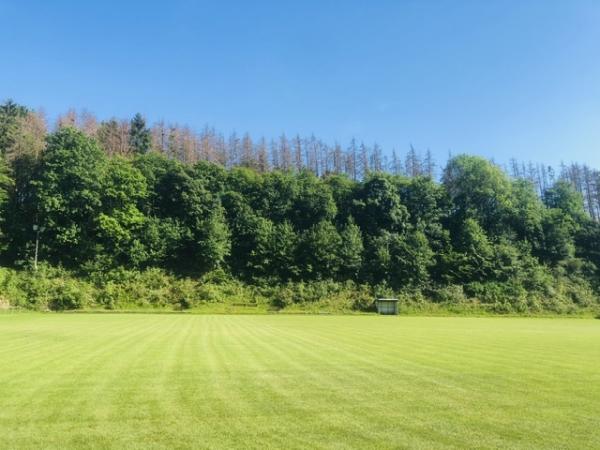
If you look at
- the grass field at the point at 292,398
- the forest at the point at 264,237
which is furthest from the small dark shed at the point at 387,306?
the grass field at the point at 292,398

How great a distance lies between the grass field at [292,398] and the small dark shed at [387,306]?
1554 inches

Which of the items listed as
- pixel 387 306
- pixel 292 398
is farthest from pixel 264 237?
pixel 292 398

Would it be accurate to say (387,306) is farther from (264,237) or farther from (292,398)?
(292,398)

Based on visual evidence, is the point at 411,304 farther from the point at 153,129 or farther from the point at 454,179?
the point at 153,129

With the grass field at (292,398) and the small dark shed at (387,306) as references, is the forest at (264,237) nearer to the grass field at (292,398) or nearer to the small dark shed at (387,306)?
the small dark shed at (387,306)

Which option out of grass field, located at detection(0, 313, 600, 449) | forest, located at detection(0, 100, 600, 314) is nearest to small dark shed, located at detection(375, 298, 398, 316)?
forest, located at detection(0, 100, 600, 314)

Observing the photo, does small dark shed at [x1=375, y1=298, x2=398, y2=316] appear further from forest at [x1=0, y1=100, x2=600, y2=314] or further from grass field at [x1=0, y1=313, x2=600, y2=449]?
grass field at [x1=0, y1=313, x2=600, y2=449]

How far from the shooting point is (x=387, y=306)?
5484 centimetres

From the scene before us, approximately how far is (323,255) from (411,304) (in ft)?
47.1

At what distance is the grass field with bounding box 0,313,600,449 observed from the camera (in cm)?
639

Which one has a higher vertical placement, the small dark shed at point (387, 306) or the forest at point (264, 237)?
the forest at point (264, 237)

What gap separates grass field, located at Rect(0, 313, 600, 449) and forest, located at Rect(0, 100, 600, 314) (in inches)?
1619

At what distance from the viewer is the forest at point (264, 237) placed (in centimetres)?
5691

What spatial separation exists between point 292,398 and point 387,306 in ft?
157
